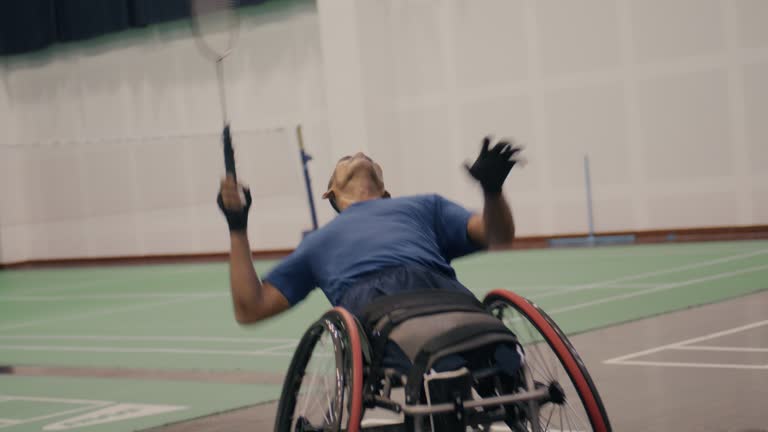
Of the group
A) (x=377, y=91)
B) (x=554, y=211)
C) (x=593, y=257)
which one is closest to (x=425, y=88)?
(x=377, y=91)

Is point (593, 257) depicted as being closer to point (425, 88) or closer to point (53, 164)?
point (425, 88)

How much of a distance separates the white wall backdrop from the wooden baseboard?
0.11m

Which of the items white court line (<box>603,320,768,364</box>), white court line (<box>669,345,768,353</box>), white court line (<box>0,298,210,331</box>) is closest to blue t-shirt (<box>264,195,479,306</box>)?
white court line (<box>603,320,768,364</box>)

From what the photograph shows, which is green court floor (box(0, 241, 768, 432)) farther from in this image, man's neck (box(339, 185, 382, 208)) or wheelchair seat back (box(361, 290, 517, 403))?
wheelchair seat back (box(361, 290, 517, 403))

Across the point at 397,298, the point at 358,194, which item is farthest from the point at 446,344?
the point at 358,194

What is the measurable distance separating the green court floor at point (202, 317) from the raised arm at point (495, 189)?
2.84 metres

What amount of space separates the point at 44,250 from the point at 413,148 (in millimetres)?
8401

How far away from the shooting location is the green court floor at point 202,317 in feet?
22.5

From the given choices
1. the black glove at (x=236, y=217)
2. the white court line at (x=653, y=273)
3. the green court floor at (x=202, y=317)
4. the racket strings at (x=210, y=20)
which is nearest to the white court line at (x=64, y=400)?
the green court floor at (x=202, y=317)

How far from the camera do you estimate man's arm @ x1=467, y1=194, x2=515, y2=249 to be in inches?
150

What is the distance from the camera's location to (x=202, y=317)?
1115 cm

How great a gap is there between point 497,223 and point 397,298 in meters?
0.41

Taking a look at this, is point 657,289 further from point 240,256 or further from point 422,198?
point 240,256

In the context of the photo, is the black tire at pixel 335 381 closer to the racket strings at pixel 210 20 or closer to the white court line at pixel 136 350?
the racket strings at pixel 210 20
